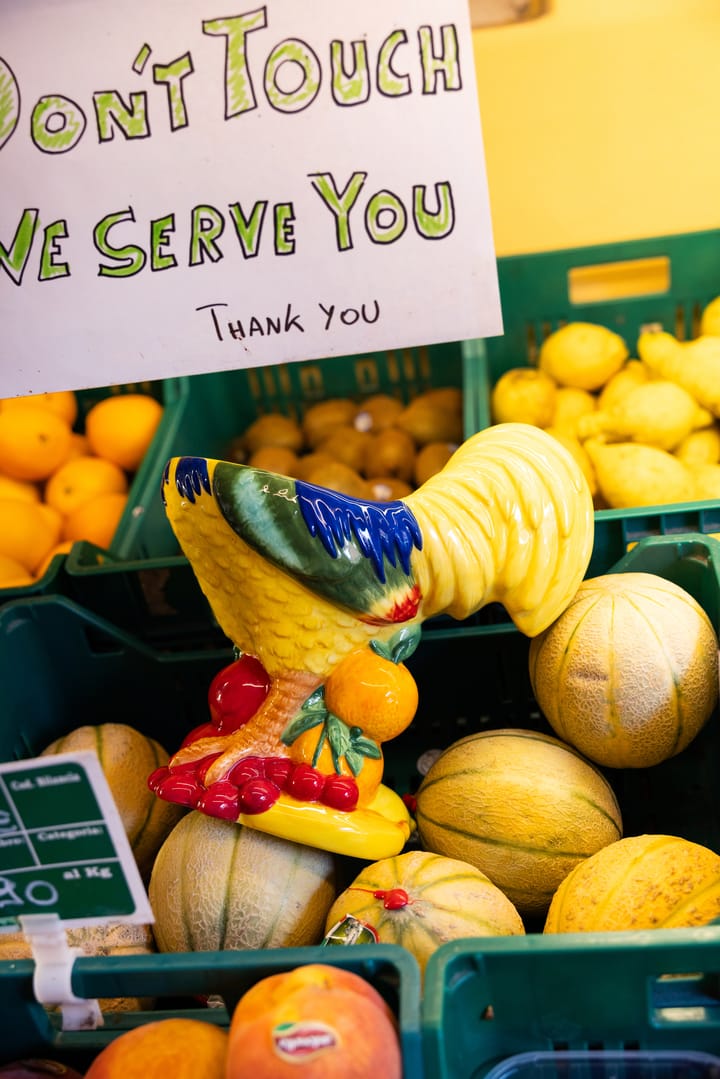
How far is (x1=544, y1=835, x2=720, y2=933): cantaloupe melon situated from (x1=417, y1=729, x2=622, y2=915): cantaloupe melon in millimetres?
66

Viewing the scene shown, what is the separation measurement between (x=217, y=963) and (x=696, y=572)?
2.58 ft

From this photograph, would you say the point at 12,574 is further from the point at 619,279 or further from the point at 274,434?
the point at 619,279

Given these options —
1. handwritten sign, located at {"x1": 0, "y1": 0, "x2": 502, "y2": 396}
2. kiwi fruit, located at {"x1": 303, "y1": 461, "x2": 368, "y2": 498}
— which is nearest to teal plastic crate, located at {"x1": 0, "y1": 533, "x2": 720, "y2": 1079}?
handwritten sign, located at {"x1": 0, "y1": 0, "x2": 502, "y2": 396}

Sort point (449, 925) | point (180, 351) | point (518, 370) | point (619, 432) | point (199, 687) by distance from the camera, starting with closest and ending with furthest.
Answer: point (449, 925) < point (180, 351) < point (199, 687) < point (619, 432) < point (518, 370)

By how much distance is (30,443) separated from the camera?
6.84 ft

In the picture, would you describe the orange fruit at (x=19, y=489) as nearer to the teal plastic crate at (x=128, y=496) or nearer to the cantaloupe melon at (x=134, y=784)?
the teal plastic crate at (x=128, y=496)

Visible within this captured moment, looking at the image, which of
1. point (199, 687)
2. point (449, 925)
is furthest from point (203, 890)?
point (199, 687)

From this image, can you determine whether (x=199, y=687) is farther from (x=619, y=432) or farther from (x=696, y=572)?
(x=619, y=432)

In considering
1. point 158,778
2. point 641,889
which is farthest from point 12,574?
point 641,889

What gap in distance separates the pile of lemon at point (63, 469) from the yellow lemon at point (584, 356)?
0.89m

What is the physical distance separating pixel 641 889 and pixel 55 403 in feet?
5.69

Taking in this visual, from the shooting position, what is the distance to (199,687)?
144 cm

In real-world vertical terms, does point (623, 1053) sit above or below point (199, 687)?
below

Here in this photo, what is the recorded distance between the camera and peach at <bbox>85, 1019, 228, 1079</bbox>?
77 centimetres
